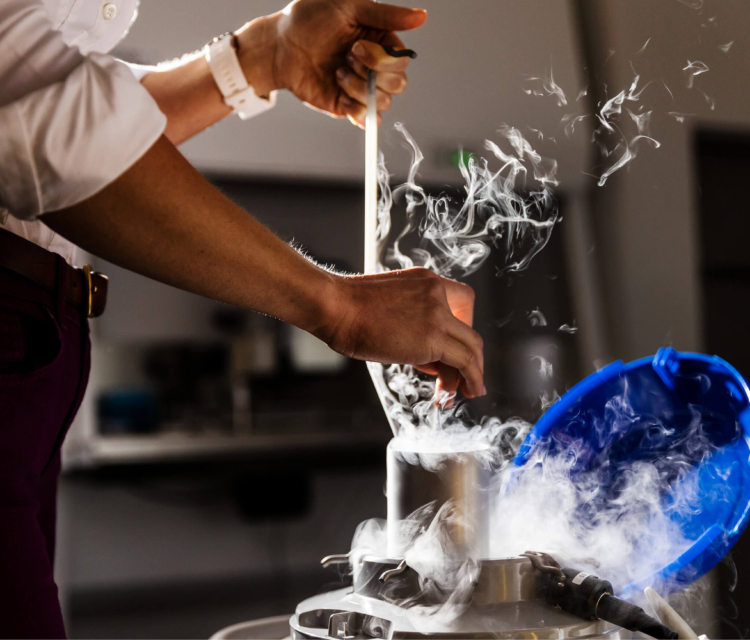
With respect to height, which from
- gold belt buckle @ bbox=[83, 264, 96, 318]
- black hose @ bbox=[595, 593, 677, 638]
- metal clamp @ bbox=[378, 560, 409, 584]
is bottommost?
black hose @ bbox=[595, 593, 677, 638]

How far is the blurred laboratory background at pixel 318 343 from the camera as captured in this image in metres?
2.52

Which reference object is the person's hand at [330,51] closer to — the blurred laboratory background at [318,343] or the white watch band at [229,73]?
the white watch band at [229,73]

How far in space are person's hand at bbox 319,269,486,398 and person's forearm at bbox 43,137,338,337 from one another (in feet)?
0.14

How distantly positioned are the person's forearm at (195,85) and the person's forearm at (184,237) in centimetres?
51

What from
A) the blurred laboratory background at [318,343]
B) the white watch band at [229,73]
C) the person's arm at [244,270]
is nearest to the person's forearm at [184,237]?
the person's arm at [244,270]

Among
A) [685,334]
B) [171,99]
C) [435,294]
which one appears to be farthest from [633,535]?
[685,334]

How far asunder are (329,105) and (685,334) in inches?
82.3

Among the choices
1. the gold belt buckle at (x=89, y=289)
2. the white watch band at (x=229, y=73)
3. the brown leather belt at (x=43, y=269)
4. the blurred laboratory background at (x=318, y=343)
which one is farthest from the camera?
the blurred laboratory background at (x=318, y=343)

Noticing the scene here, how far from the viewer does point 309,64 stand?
97cm

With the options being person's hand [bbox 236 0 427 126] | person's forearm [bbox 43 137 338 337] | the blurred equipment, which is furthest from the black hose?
person's hand [bbox 236 0 427 126]

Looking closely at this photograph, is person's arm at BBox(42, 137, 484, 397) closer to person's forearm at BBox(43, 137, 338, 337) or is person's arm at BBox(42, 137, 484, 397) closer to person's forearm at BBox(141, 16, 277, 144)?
person's forearm at BBox(43, 137, 338, 337)

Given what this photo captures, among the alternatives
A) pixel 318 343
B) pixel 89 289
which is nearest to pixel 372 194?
pixel 89 289

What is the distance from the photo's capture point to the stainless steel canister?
0.64 metres

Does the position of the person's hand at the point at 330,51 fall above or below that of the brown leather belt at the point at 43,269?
above
